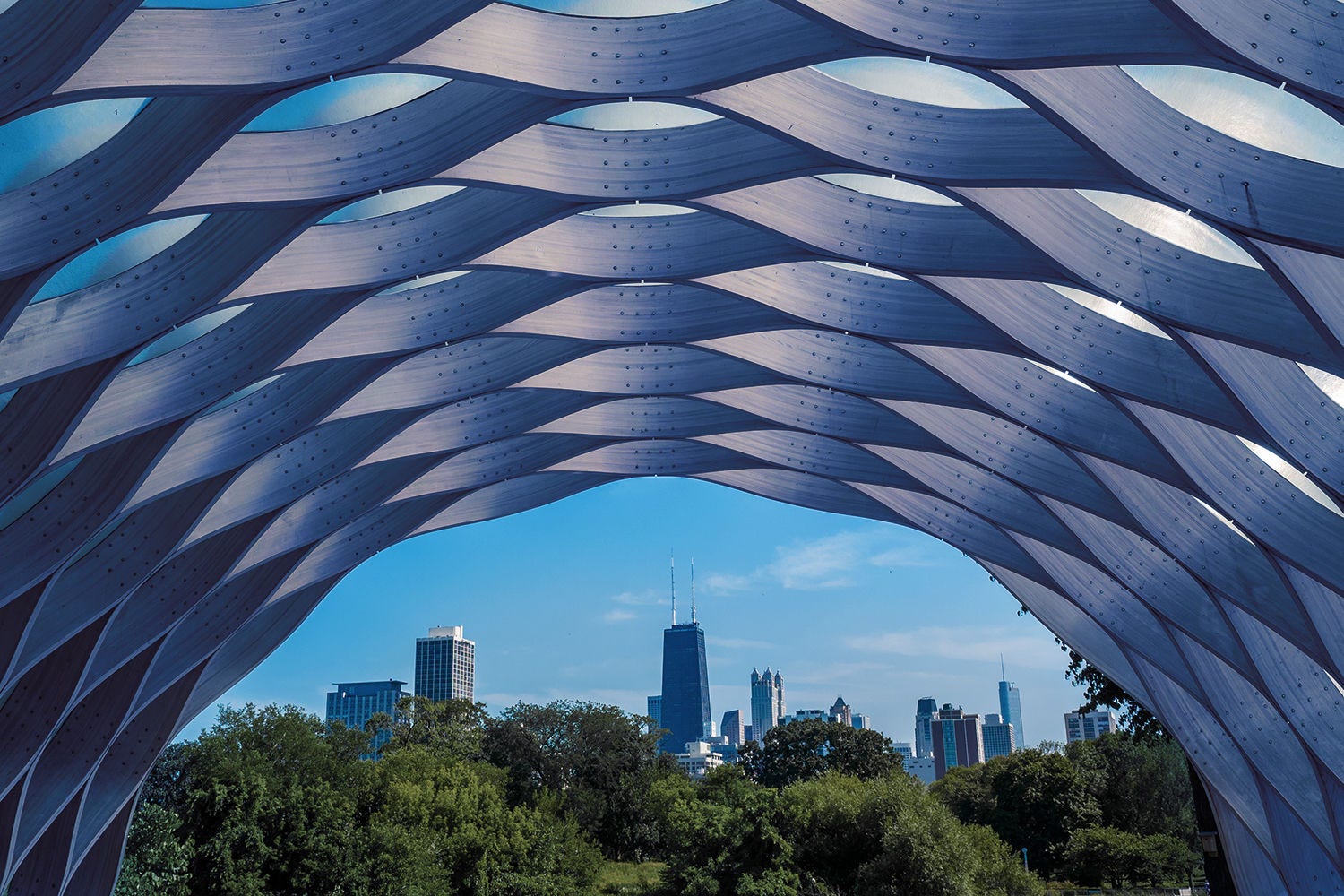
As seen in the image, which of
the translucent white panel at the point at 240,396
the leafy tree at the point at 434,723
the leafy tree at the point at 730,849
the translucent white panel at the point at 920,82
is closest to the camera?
the translucent white panel at the point at 920,82

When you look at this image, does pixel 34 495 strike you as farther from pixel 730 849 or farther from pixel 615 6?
pixel 730 849

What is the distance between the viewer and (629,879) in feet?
250

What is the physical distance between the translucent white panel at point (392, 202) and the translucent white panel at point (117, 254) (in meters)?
2.37

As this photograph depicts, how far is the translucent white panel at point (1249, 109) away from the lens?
15.0 m

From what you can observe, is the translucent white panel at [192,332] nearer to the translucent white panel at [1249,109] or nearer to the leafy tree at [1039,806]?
the translucent white panel at [1249,109]

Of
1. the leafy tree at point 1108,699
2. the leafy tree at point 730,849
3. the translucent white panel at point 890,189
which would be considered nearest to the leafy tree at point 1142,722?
the leafy tree at point 1108,699

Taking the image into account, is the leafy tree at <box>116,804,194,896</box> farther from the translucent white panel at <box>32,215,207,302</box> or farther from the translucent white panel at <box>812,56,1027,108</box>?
the translucent white panel at <box>812,56,1027,108</box>

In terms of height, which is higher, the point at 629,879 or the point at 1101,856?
the point at 1101,856

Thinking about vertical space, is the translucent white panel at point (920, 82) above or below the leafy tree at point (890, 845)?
above

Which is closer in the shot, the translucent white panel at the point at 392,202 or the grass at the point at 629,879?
the translucent white panel at the point at 392,202

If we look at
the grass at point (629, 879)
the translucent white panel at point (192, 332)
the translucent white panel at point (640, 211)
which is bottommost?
the grass at point (629, 879)

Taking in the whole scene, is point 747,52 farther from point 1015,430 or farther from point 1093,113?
point 1015,430

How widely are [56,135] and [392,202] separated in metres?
5.88

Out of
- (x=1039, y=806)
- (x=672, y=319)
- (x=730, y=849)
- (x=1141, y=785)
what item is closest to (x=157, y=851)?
(x=730, y=849)
